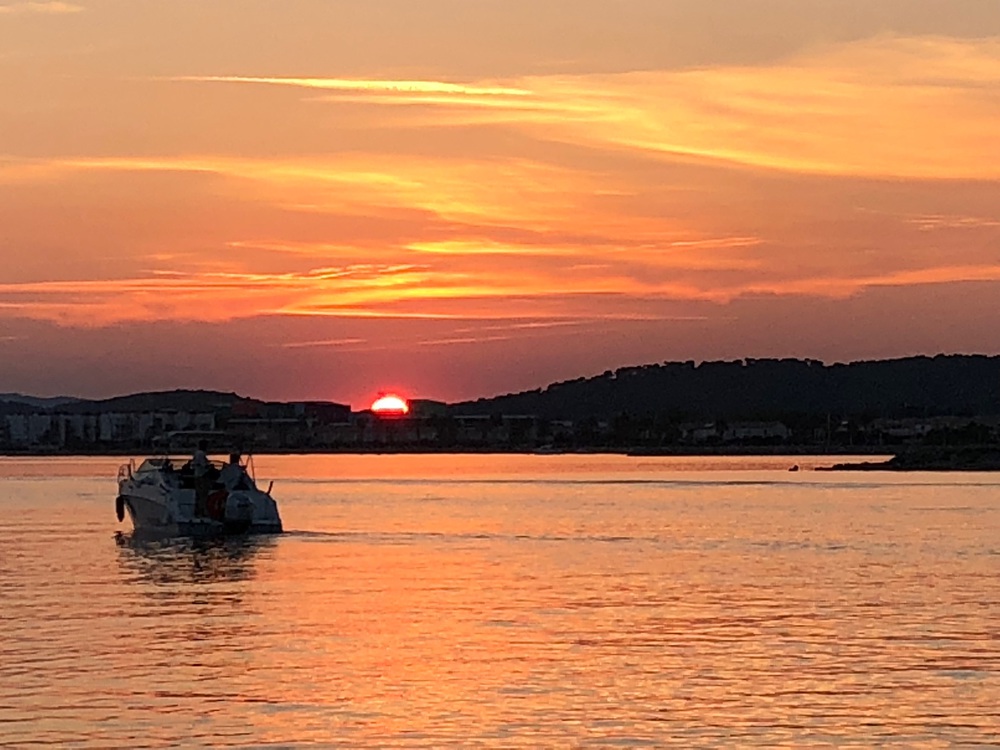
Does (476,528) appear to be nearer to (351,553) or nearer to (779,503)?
(351,553)

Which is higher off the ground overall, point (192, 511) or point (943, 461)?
point (943, 461)

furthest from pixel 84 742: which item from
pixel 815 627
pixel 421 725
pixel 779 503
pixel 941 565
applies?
pixel 779 503

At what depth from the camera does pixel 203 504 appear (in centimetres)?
6506

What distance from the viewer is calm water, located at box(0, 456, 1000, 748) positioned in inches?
979

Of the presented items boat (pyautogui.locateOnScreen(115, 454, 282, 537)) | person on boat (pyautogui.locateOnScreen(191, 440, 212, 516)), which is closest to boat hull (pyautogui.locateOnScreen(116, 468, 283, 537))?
boat (pyautogui.locateOnScreen(115, 454, 282, 537))

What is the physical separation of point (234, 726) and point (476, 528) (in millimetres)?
48352

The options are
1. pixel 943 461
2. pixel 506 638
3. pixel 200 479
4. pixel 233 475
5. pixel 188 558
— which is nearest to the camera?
pixel 506 638

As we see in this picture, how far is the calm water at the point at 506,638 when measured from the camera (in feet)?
81.6

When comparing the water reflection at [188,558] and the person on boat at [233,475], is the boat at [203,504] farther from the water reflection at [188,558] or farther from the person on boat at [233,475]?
the water reflection at [188,558]

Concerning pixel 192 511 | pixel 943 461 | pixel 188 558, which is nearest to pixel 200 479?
pixel 192 511

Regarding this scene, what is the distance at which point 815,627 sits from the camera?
118 ft

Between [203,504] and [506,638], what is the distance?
3266 centimetres

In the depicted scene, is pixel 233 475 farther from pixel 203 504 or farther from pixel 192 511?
pixel 192 511

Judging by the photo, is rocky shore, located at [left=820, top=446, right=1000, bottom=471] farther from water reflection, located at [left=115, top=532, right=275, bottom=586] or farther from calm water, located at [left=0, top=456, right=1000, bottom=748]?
water reflection, located at [left=115, top=532, right=275, bottom=586]
